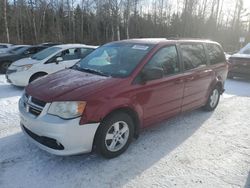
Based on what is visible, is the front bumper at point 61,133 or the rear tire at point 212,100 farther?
the rear tire at point 212,100

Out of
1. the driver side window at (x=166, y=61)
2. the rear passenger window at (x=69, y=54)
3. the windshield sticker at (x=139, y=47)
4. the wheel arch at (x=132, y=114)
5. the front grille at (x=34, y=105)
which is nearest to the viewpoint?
the front grille at (x=34, y=105)

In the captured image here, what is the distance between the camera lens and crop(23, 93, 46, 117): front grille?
11.0 feet

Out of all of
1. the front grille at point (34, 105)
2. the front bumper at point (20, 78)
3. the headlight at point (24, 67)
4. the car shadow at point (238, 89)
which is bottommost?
the car shadow at point (238, 89)

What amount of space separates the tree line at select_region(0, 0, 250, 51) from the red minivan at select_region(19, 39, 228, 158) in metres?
26.4

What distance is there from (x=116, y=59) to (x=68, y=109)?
4.77 feet

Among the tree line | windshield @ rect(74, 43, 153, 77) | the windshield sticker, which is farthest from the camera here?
the tree line

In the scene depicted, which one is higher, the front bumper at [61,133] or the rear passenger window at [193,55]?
the rear passenger window at [193,55]

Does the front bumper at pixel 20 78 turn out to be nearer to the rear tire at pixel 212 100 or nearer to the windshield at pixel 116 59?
the windshield at pixel 116 59

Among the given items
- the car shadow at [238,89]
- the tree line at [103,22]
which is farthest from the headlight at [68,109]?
the tree line at [103,22]

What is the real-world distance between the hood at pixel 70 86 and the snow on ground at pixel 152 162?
0.93m

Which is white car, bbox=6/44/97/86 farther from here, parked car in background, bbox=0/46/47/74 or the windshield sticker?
the windshield sticker

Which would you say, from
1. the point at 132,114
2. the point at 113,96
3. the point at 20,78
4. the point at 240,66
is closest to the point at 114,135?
the point at 132,114

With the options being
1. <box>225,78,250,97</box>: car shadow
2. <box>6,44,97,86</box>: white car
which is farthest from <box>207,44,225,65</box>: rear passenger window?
<box>6,44,97,86</box>: white car

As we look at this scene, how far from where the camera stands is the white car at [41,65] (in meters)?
7.73
